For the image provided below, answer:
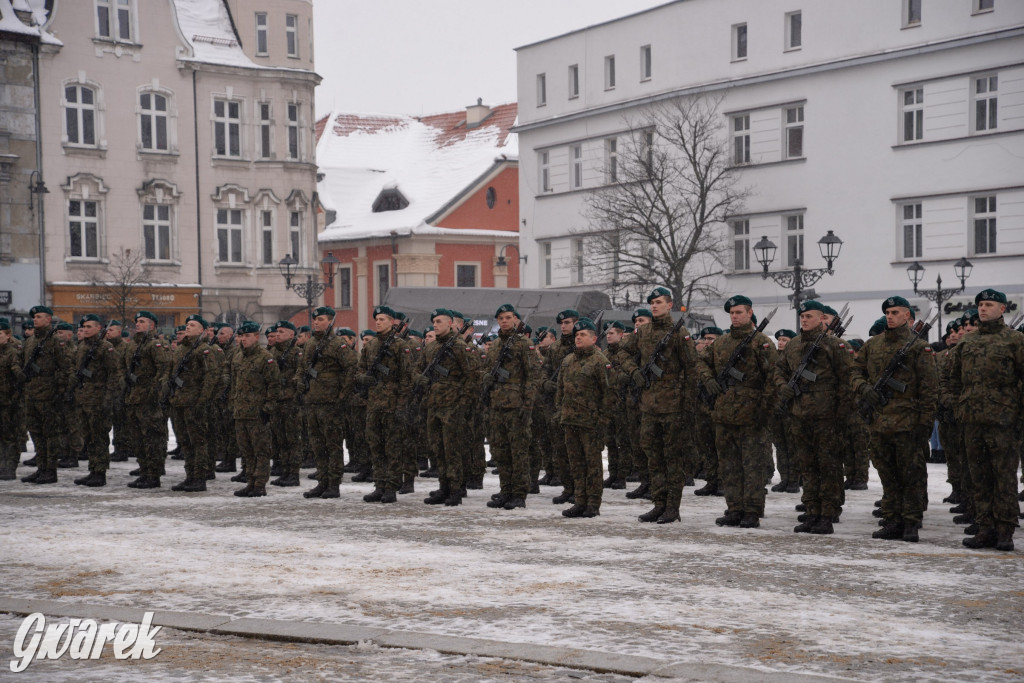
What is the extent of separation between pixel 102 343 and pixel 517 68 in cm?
3545

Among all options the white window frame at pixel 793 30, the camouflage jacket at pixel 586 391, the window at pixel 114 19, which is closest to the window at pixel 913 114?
the white window frame at pixel 793 30

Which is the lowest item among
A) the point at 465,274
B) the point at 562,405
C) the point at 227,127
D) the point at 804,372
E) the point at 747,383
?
the point at 562,405

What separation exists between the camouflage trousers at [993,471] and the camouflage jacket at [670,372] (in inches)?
104

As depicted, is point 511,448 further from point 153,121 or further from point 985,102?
point 153,121

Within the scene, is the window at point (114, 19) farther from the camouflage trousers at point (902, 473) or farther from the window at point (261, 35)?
the camouflage trousers at point (902, 473)

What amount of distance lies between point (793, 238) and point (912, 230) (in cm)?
400

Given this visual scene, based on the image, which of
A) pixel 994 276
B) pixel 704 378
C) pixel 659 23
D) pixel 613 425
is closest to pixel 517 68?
pixel 659 23

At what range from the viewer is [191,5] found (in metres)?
45.6

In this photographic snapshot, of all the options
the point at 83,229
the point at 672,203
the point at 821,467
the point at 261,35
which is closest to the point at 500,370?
the point at 821,467

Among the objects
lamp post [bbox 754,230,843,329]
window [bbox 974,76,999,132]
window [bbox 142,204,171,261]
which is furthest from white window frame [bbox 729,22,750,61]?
window [bbox 142,204,171,261]

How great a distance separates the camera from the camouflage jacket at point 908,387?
432 inches

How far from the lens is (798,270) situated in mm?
27312

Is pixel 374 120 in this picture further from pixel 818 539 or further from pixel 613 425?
pixel 818 539

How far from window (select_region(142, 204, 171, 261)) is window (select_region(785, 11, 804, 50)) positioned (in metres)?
20.6
